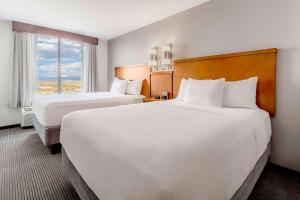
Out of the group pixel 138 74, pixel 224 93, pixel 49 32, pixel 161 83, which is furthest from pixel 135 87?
pixel 49 32

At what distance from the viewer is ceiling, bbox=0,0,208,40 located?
9.41 ft

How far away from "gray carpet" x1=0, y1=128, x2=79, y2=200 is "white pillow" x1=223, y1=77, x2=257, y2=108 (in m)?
2.07

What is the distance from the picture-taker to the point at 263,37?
223 cm

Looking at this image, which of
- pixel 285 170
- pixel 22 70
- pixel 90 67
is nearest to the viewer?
pixel 285 170

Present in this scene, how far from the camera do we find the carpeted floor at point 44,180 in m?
1.65

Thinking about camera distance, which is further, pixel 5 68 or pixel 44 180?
pixel 5 68

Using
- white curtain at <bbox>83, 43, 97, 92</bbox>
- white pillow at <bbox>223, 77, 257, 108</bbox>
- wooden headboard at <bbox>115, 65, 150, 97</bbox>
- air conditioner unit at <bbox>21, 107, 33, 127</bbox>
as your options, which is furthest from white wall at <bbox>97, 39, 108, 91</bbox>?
white pillow at <bbox>223, 77, 257, 108</bbox>

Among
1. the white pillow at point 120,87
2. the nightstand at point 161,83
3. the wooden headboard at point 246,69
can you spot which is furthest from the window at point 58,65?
the wooden headboard at point 246,69

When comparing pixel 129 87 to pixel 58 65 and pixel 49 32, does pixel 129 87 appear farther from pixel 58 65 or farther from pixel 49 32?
pixel 49 32

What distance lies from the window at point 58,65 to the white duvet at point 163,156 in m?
3.71

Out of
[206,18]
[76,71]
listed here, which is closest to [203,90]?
[206,18]

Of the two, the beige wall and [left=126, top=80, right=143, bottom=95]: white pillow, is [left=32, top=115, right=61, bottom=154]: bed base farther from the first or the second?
the beige wall

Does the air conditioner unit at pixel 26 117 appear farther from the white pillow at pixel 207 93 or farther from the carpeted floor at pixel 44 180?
the white pillow at pixel 207 93

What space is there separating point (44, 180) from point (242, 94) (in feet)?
8.32
